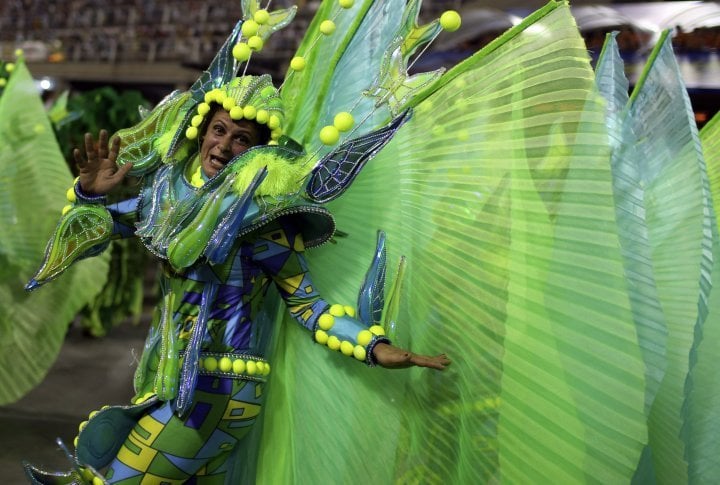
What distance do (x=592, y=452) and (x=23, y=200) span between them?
7.28ft

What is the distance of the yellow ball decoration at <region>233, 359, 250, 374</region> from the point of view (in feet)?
5.02

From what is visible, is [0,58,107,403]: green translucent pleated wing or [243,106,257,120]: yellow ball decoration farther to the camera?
[0,58,107,403]: green translucent pleated wing

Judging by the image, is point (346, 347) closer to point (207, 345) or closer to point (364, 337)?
point (364, 337)

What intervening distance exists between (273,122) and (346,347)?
49 cm

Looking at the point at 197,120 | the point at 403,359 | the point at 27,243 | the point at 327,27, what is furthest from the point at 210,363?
the point at 27,243

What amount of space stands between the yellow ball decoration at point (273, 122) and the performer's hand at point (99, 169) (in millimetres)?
322

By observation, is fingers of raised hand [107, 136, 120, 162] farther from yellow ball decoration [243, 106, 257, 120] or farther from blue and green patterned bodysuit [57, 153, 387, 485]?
yellow ball decoration [243, 106, 257, 120]

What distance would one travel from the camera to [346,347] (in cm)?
149

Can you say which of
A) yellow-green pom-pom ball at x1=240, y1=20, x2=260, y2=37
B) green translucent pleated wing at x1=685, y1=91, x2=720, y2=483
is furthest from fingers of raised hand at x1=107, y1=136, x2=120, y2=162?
green translucent pleated wing at x1=685, y1=91, x2=720, y2=483

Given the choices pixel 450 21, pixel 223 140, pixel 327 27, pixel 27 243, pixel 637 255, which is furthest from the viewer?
pixel 27 243

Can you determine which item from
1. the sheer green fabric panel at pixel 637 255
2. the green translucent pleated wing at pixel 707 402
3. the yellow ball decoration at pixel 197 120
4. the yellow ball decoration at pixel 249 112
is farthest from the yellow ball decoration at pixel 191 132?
the green translucent pleated wing at pixel 707 402

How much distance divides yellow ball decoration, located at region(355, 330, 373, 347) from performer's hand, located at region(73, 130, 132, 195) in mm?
591

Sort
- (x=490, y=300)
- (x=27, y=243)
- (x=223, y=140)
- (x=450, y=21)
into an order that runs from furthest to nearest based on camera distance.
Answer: (x=27, y=243) < (x=223, y=140) < (x=450, y=21) < (x=490, y=300)

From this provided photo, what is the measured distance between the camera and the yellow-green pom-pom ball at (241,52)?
1.61 m
